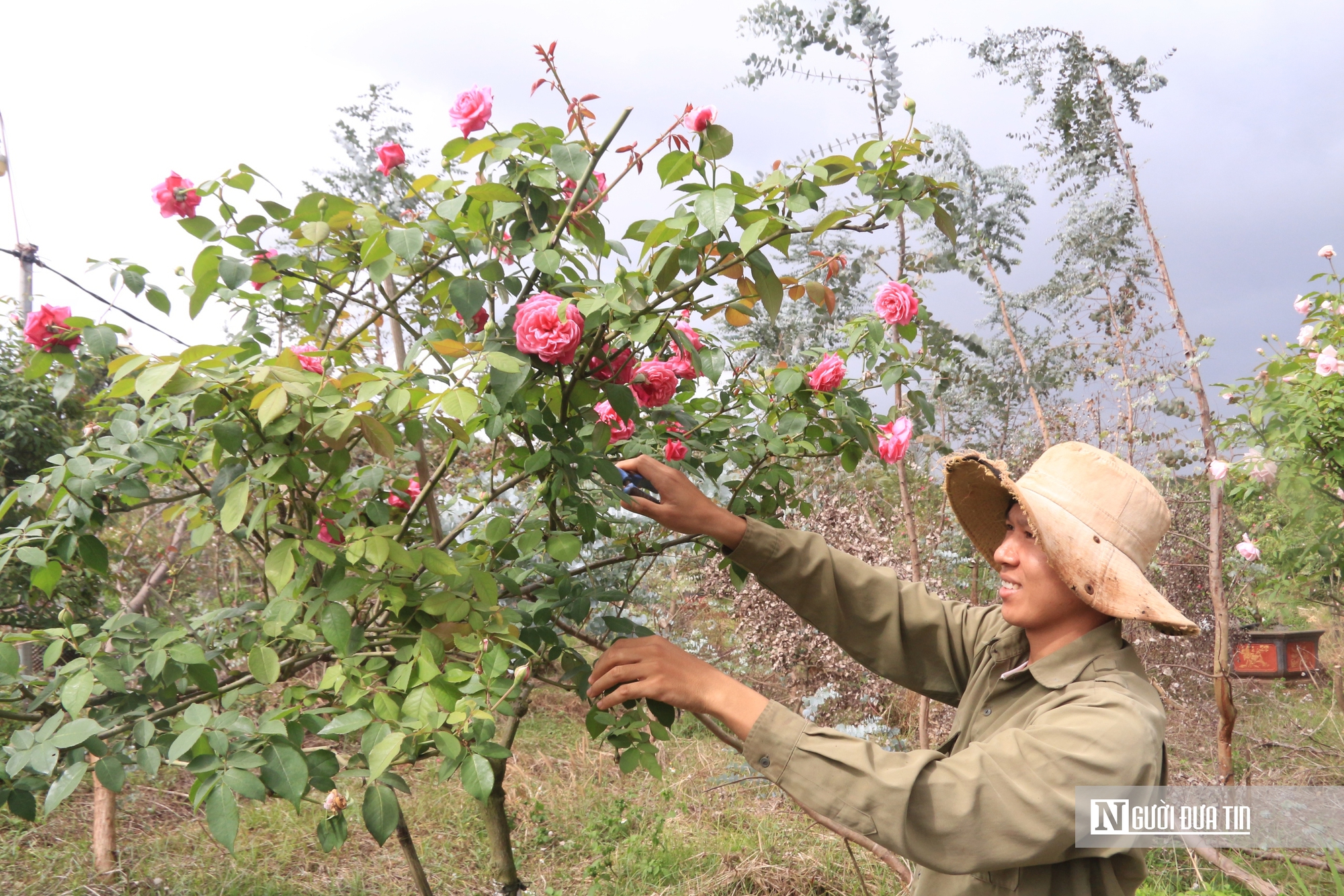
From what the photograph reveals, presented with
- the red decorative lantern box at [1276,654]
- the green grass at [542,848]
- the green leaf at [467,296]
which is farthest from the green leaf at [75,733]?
the red decorative lantern box at [1276,654]

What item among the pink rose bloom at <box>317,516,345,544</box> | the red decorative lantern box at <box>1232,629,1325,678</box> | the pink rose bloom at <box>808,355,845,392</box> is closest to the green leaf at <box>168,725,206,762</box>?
the pink rose bloom at <box>317,516,345,544</box>

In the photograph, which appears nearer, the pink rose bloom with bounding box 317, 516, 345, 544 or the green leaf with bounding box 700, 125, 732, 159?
the green leaf with bounding box 700, 125, 732, 159

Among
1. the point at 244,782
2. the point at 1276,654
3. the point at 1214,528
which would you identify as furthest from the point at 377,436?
the point at 1276,654

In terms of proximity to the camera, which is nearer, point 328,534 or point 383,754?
point 383,754

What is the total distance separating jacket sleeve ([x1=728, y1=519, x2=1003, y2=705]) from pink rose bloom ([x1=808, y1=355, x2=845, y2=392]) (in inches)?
12.0

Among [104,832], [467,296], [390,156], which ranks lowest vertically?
[104,832]

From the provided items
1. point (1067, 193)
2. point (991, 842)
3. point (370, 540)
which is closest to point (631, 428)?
point (370, 540)

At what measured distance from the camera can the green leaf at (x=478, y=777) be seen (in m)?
1.11

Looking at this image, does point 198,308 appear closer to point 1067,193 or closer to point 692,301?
point 692,301

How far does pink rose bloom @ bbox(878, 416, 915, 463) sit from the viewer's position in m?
1.92

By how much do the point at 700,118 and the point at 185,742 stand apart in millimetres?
1093

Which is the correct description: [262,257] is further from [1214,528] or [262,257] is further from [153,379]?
[1214,528]

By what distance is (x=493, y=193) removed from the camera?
4.24 ft

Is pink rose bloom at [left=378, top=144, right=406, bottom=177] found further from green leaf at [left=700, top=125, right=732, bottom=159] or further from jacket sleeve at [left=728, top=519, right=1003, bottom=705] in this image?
jacket sleeve at [left=728, top=519, right=1003, bottom=705]
